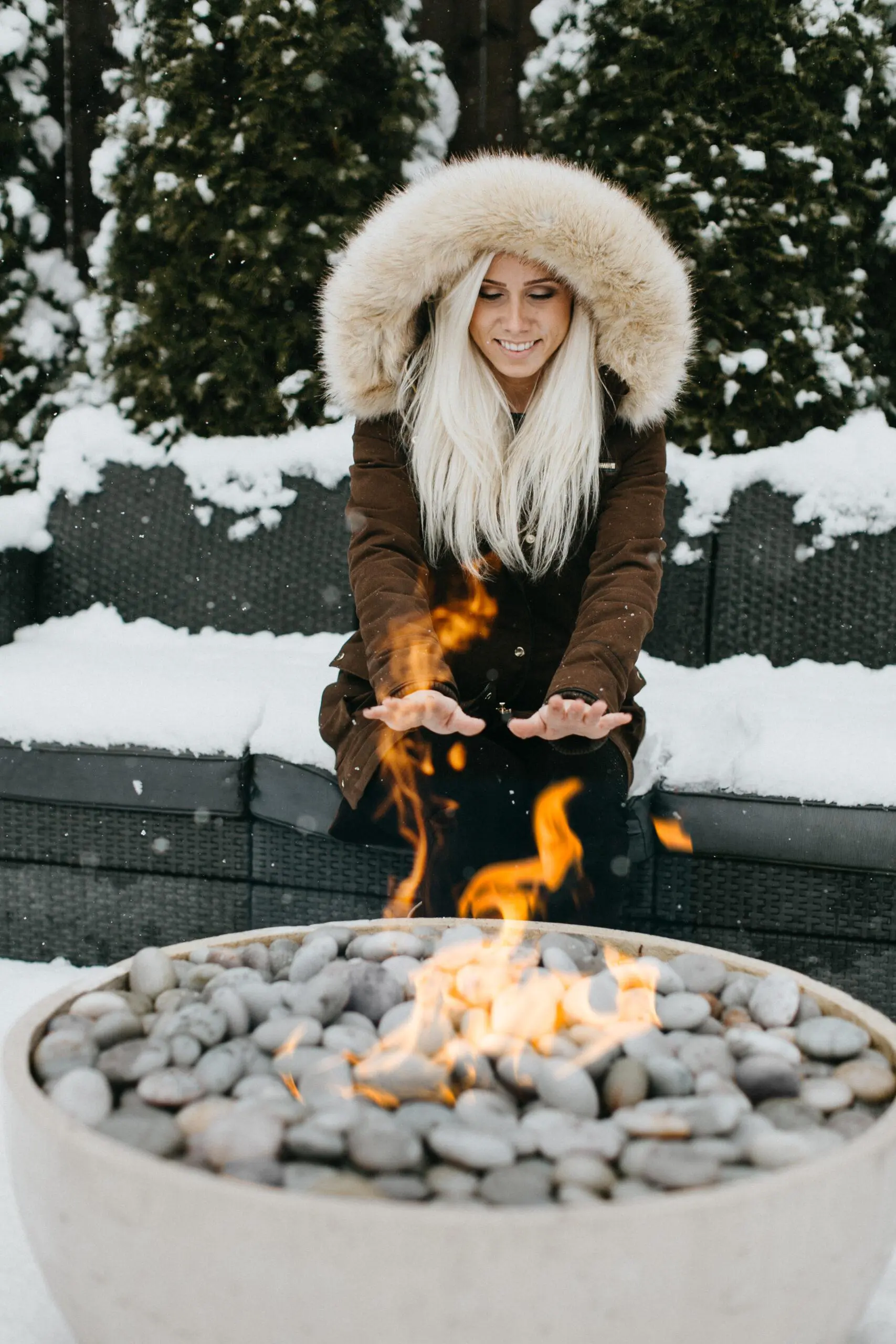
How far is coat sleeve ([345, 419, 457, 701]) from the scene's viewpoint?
4.87 feet

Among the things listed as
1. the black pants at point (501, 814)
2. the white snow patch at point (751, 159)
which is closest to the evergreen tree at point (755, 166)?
the white snow patch at point (751, 159)

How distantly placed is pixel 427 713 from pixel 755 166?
206cm

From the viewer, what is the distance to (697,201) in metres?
2.79

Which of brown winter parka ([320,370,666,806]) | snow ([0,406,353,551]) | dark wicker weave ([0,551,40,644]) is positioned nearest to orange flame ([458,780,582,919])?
brown winter parka ([320,370,666,806])

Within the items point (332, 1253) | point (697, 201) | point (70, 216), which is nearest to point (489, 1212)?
point (332, 1253)

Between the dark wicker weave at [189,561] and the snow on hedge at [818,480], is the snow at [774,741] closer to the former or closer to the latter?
the snow on hedge at [818,480]

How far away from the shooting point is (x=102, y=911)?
2.07 metres

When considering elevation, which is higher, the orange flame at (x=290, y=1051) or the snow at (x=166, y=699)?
the snow at (x=166, y=699)

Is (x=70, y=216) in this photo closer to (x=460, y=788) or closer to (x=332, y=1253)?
(x=460, y=788)

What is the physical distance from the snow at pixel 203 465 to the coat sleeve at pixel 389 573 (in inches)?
36.8

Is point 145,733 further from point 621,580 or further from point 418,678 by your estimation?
point 621,580

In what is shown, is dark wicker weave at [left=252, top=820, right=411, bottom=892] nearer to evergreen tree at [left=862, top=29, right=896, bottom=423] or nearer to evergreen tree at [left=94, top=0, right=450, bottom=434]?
evergreen tree at [left=94, top=0, right=450, bottom=434]

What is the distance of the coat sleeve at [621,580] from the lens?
5.03 ft

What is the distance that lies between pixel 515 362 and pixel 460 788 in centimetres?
70
